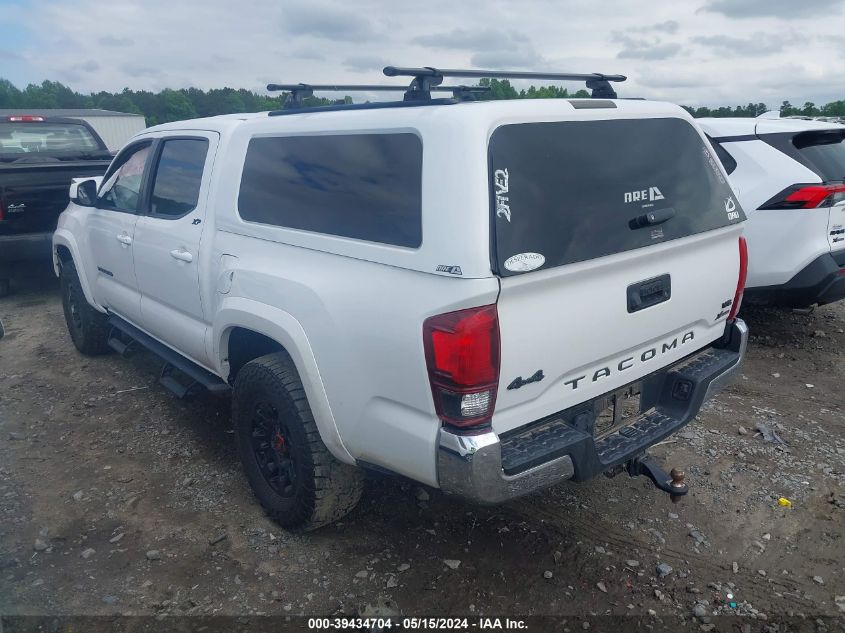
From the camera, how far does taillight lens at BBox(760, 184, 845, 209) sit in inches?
203

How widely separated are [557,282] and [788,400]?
3.15 m

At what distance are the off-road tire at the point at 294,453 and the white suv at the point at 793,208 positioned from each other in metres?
3.93

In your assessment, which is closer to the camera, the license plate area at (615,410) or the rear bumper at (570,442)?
the rear bumper at (570,442)

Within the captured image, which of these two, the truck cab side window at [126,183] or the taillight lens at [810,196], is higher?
the truck cab side window at [126,183]

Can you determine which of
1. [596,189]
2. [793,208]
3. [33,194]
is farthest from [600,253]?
[33,194]

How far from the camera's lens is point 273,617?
2.84 meters

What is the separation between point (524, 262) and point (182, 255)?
224 cm

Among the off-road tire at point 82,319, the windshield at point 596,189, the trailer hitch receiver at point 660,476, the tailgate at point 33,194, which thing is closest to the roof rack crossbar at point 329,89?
the windshield at point 596,189

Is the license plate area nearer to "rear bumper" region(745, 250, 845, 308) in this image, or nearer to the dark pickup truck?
"rear bumper" region(745, 250, 845, 308)

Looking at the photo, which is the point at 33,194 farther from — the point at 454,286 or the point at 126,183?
the point at 454,286

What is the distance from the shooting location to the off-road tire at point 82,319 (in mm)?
5652

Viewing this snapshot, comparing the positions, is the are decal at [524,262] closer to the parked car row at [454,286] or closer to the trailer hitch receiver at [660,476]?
the parked car row at [454,286]

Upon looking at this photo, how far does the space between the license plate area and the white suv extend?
9.65ft

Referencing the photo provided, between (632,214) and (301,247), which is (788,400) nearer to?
(632,214)
